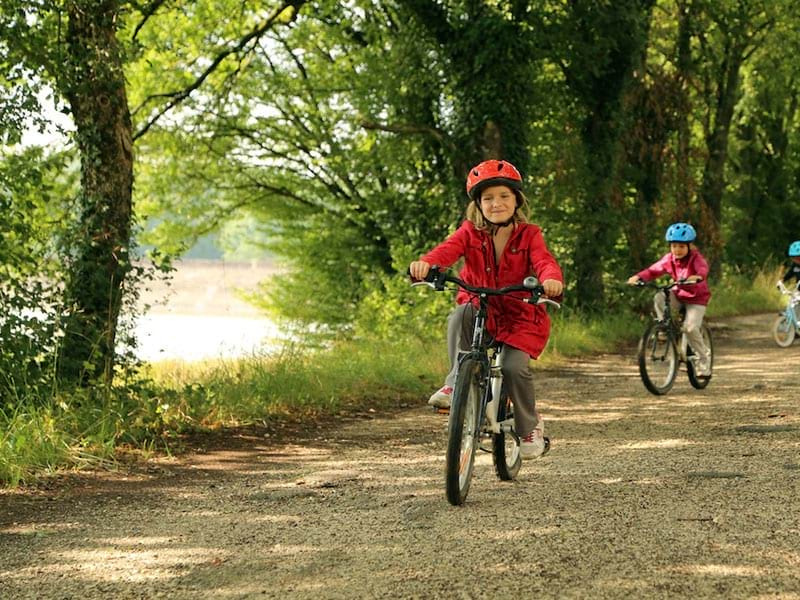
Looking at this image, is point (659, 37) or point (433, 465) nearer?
point (433, 465)

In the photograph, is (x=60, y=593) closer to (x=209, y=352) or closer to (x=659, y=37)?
(x=209, y=352)

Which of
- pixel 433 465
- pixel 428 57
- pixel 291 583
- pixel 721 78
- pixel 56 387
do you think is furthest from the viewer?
pixel 721 78

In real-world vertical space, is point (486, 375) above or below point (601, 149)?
below

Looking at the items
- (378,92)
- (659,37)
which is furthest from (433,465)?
(659,37)

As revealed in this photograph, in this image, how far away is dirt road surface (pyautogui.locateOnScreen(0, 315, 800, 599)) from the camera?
456 centimetres

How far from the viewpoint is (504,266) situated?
6488 mm

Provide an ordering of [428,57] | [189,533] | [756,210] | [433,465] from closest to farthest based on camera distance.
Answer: [189,533] < [433,465] < [428,57] < [756,210]

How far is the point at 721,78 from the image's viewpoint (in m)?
31.0

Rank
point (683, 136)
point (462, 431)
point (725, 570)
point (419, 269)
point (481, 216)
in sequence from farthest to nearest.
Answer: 1. point (683, 136)
2. point (481, 216)
3. point (419, 269)
4. point (462, 431)
5. point (725, 570)

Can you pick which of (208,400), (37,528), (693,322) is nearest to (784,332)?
(693,322)

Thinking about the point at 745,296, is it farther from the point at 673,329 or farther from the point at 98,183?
the point at 98,183

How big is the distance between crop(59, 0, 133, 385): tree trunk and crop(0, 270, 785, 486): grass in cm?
54

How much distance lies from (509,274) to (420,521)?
5.26 ft

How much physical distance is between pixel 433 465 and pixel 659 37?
22.5 metres
